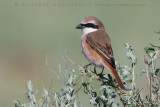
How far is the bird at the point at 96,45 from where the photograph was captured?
658cm

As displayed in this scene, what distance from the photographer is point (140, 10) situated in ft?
50.0

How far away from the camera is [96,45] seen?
692 centimetres

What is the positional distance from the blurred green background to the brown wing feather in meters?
3.39

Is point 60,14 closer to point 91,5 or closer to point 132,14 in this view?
point 91,5

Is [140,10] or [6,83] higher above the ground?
[140,10]

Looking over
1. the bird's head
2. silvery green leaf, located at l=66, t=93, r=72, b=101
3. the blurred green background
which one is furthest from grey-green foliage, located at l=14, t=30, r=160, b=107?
the blurred green background

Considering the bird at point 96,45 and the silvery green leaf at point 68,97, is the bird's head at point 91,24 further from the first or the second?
the silvery green leaf at point 68,97

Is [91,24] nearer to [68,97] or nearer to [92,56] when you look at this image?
[92,56]

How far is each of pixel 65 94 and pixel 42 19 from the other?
32.9 feet

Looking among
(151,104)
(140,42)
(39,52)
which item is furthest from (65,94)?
(140,42)

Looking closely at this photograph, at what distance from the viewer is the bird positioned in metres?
6.58

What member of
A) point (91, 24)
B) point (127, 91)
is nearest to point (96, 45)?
point (91, 24)

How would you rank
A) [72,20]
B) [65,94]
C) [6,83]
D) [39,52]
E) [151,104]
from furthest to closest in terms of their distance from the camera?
1. [72,20]
2. [39,52]
3. [6,83]
4. [65,94]
5. [151,104]

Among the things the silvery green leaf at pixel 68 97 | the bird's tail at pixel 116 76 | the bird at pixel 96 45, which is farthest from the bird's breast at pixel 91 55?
the silvery green leaf at pixel 68 97
